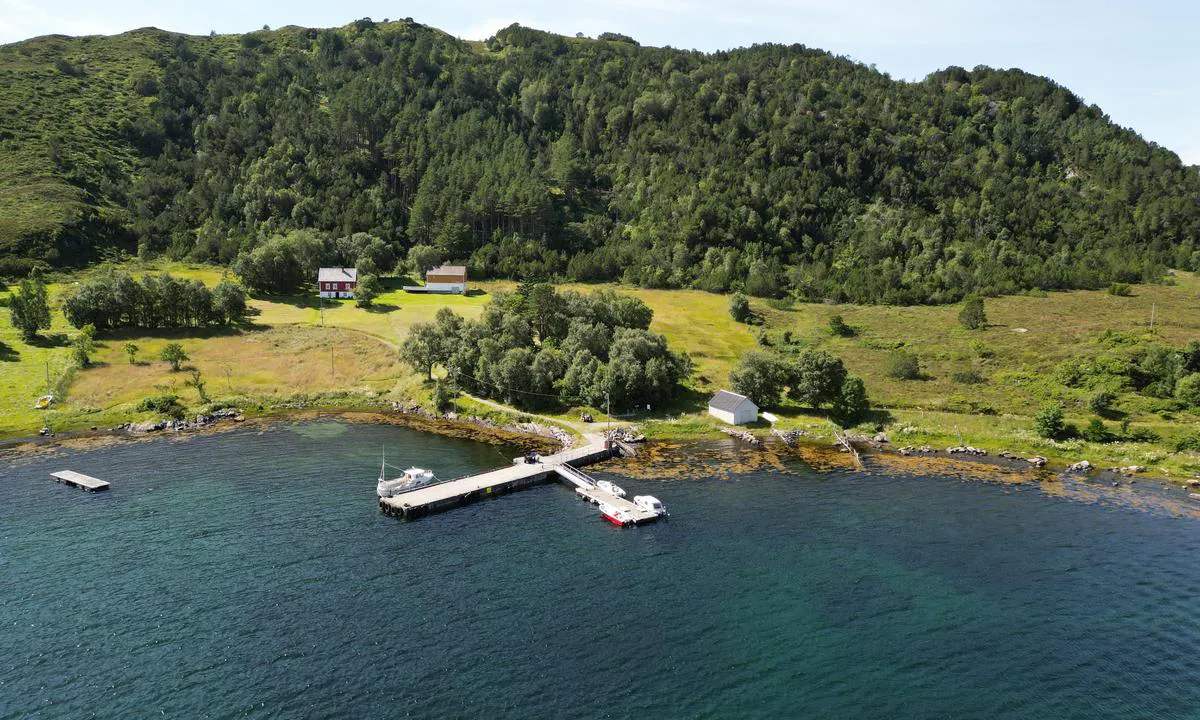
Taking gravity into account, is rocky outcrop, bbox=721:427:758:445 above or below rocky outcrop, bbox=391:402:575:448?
above

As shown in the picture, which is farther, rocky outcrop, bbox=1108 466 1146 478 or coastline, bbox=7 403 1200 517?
rocky outcrop, bbox=1108 466 1146 478

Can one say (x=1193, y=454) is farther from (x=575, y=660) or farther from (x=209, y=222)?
(x=209, y=222)

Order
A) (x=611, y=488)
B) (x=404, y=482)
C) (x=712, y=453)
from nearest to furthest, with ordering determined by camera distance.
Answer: (x=611, y=488) < (x=404, y=482) < (x=712, y=453)

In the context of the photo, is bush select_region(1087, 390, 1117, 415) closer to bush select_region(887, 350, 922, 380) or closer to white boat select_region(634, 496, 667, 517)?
bush select_region(887, 350, 922, 380)

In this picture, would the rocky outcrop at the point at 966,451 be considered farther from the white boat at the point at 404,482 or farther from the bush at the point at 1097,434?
the white boat at the point at 404,482

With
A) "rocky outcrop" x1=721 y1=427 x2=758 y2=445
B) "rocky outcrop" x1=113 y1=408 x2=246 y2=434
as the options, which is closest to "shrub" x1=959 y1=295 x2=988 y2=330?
"rocky outcrop" x1=721 y1=427 x2=758 y2=445

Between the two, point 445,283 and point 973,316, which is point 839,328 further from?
point 445,283

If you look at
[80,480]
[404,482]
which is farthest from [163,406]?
[404,482]
